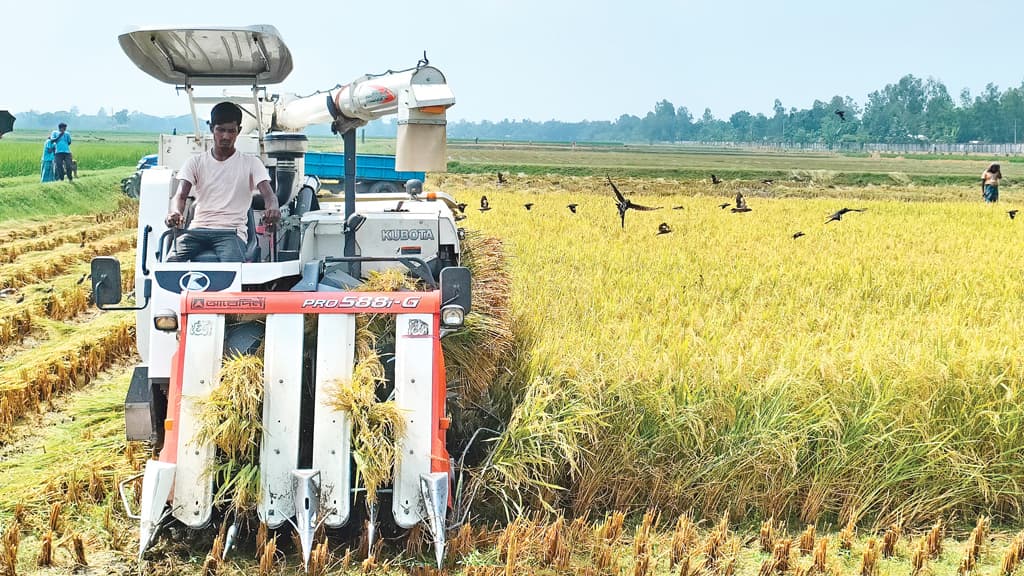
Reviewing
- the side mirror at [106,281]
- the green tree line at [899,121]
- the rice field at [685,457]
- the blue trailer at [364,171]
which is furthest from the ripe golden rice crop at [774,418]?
the green tree line at [899,121]

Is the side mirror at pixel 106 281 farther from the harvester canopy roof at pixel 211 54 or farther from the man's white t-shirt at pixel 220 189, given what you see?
the harvester canopy roof at pixel 211 54

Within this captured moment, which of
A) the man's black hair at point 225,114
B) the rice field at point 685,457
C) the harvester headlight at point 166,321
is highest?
the man's black hair at point 225,114

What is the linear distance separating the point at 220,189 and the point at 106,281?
908 mm

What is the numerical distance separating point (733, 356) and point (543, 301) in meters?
1.99

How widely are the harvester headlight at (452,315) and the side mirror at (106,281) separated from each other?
1538 mm

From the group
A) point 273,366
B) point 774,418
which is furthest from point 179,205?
point 774,418

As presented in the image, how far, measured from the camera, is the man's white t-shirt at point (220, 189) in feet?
17.8

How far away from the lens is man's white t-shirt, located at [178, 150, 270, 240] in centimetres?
543

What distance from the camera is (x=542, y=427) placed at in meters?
4.89

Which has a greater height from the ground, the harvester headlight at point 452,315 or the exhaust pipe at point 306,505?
the harvester headlight at point 452,315

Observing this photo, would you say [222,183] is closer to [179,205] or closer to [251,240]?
[179,205]

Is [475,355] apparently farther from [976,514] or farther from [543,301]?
[976,514]

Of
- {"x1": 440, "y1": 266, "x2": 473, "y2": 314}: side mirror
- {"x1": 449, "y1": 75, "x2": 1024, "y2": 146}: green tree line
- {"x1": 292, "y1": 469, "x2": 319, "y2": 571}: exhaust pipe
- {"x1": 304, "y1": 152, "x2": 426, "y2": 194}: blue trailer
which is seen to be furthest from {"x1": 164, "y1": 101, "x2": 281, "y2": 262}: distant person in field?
{"x1": 449, "y1": 75, "x2": 1024, "y2": 146}: green tree line

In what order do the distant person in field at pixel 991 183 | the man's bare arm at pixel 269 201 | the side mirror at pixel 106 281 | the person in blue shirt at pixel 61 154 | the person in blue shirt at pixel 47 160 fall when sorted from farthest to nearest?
the distant person in field at pixel 991 183 < the person in blue shirt at pixel 47 160 < the person in blue shirt at pixel 61 154 < the man's bare arm at pixel 269 201 < the side mirror at pixel 106 281
